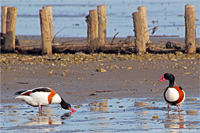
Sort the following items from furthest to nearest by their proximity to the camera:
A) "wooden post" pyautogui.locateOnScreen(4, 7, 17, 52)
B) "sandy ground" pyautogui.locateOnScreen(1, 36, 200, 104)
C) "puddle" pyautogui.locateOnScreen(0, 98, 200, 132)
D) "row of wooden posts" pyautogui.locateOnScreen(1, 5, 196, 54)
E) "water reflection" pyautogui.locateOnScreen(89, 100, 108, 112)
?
"wooden post" pyautogui.locateOnScreen(4, 7, 17, 52) → "row of wooden posts" pyautogui.locateOnScreen(1, 5, 196, 54) → "sandy ground" pyautogui.locateOnScreen(1, 36, 200, 104) → "water reflection" pyautogui.locateOnScreen(89, 100, 108, 112) → "puddle" pyautogui.locateOnScreen(0, 98, 200, 132)

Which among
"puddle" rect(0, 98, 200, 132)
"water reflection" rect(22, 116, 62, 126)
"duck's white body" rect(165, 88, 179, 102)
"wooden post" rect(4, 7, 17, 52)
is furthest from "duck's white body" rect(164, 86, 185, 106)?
"wooden post" rect(4, 7, 17, 52)

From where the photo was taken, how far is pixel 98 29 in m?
16.0

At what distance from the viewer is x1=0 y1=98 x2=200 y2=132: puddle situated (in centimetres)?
727

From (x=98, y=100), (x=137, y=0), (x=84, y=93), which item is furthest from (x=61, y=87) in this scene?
(x=137, y=0)

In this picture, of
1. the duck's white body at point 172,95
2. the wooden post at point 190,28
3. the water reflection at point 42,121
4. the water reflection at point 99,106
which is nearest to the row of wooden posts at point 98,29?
the wooden post at point 190,28

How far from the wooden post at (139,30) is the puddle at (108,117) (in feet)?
18.3

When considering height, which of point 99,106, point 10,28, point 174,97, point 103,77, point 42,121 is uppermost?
point 10,28

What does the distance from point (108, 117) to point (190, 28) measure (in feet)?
25.9

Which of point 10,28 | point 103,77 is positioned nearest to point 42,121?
point 103,77

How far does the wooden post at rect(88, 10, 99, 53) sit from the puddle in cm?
616

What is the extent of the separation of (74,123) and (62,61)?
6894 millimetres

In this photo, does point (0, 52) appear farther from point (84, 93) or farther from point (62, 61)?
point (84, 93)

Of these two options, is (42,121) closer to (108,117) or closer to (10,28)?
(108,117)

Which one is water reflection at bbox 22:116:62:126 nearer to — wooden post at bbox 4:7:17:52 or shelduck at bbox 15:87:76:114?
shelduck at bbox 15:87:76:114
